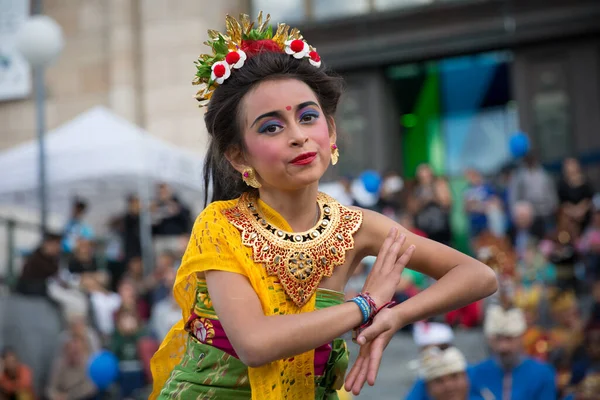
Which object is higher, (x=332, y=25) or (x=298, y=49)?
→ (x=332, y=25)

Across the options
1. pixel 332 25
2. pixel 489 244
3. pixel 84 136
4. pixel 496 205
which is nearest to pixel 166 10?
pixel 332 25

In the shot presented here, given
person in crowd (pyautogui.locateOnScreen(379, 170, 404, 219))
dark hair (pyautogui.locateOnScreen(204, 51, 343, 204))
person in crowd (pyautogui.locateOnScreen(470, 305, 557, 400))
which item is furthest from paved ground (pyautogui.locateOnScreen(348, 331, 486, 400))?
dark hair (pyautogui.locateOnScreen(204, 51, 343, 204))

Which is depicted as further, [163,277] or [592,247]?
[163,277]

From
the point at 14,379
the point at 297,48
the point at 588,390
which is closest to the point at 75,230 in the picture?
the point at 14,379

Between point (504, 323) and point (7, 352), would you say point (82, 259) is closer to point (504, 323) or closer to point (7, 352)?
point (7, 352)

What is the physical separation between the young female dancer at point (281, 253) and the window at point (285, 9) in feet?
47.5

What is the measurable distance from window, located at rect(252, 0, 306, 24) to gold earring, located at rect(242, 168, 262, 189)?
1461 centimetres

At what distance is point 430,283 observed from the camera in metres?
10.1

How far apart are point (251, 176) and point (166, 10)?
50.4 ft

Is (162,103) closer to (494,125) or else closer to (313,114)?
(494,125)

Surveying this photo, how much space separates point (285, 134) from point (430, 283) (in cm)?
775

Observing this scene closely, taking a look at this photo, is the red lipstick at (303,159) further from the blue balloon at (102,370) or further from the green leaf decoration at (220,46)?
the blue balloon at (102,370)

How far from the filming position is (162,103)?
56.5ft

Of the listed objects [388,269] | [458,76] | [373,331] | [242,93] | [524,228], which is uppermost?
[458,76]
